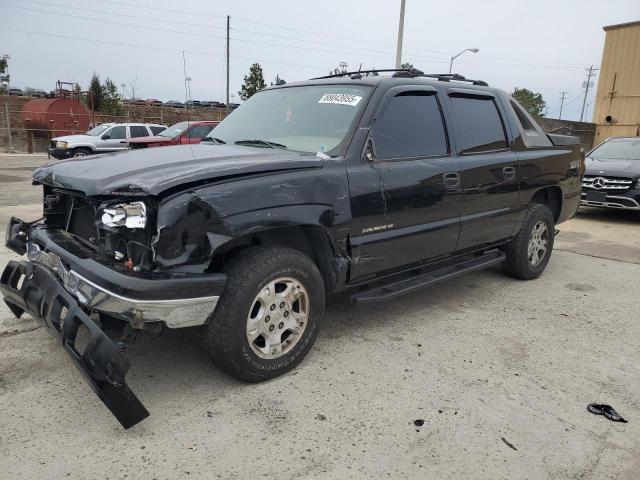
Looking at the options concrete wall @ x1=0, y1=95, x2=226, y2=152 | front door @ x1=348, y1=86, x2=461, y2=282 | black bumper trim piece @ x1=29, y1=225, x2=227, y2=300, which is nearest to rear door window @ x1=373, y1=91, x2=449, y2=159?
A: front door @ x1=348, y1=86, x2=461, y2=282

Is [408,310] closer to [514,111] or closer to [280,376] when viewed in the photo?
[280,376]

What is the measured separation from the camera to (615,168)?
Answer: 29.6ft

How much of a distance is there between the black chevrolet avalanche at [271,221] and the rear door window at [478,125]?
0.02 metres

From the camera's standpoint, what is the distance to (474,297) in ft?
15.4

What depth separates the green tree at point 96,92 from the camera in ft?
124

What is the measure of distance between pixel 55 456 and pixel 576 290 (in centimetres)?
465

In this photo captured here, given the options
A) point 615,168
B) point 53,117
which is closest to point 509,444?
point 615,168

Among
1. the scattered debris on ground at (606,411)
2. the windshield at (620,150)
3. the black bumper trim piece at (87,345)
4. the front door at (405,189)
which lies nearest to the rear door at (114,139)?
the windshield at (620,150)

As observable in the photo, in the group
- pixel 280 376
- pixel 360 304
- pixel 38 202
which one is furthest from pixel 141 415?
pixel 38 202

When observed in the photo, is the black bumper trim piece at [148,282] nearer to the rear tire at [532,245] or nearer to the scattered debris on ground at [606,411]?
the scattered debris on ground at [606,411]

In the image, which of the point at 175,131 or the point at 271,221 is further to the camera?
the point at 175,131

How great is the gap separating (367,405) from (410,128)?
199cm

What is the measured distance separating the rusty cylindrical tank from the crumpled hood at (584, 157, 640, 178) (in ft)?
78.8

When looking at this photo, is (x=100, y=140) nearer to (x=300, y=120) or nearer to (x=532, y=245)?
(x=300, y=120)
